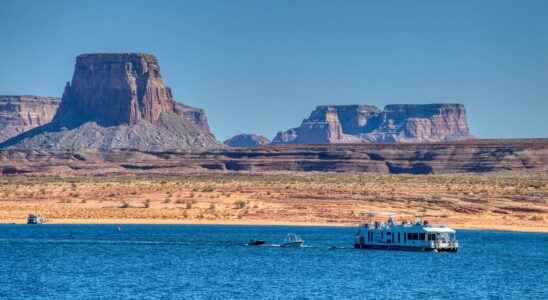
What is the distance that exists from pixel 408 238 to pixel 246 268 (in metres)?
23.6

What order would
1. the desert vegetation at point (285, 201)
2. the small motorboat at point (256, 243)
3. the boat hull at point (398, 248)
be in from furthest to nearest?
the desert vegetation at point (285, 201) → the small motorboat at point (256, 243) → the boat hull at point (398, 248)

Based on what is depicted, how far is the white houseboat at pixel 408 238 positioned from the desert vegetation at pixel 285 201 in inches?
1261

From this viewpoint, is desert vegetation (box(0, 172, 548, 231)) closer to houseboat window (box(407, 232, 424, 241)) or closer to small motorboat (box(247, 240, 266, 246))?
houseboat window (box(407, 232, 424, 241))

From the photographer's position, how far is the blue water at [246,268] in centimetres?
6975

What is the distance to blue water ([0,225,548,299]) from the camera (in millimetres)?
69750

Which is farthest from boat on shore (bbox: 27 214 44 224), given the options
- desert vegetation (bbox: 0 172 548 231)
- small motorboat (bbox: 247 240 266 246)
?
small motorboat (bbox: 247 240 266 246)

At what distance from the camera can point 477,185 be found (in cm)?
17375

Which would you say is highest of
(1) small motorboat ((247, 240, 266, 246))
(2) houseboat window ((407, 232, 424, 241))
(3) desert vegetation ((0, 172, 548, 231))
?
(3) desert vegetation ((0, 172, 548, 231))

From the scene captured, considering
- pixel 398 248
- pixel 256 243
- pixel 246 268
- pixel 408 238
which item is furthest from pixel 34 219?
pixel 246 268

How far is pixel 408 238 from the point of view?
342 feet

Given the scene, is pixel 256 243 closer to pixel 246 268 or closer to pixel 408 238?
pixel 408 238

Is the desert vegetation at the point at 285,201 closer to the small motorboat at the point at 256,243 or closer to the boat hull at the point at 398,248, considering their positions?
the boat hull at the point at 398,248

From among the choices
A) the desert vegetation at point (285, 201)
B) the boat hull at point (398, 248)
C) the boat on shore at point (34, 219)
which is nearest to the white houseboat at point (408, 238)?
the boat hull at point (398, 248)

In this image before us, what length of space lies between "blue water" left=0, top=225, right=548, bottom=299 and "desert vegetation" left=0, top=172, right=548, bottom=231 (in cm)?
2112
